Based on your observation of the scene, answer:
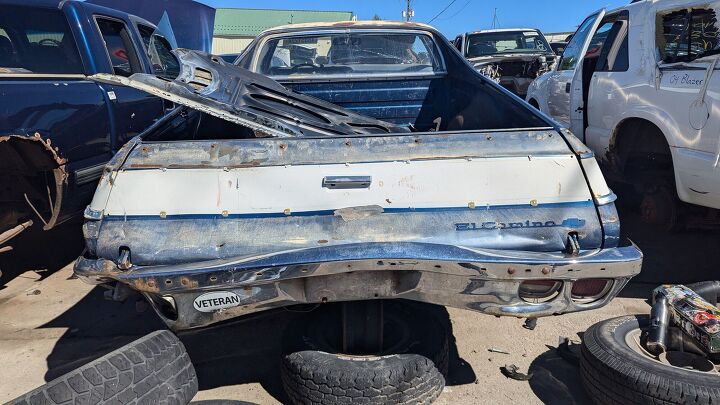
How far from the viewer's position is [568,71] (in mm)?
6297

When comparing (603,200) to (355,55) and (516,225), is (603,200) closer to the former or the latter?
(516,225)

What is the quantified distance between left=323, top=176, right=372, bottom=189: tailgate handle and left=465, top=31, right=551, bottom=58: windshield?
10.3 meters

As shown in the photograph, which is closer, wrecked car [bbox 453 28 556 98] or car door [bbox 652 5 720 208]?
car door [bbox 652 5 720 208]

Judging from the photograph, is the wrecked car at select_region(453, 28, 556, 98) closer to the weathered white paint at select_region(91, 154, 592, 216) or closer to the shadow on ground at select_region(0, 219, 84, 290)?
the shadow on ground at select_region(0, 219, 84, 290)

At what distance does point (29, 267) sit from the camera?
487 centimetres

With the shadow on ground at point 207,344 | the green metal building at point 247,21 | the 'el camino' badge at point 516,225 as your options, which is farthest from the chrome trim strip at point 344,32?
the green metal building at point 247,21

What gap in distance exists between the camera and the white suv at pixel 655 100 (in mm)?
3615

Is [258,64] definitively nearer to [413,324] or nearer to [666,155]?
[413,324]

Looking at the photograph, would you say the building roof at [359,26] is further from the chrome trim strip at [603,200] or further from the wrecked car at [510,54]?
the wrecked car at [510,54]

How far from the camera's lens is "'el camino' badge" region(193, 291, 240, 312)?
7.39 feet

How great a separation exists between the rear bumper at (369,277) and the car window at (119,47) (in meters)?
3.17

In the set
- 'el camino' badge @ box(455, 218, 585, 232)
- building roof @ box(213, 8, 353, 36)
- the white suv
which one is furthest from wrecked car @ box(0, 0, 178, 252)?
building roof @ box(213, 8, 353, 36)

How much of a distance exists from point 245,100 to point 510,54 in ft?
31.1

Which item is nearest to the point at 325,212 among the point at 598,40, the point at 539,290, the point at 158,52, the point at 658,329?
the point at 539,290
